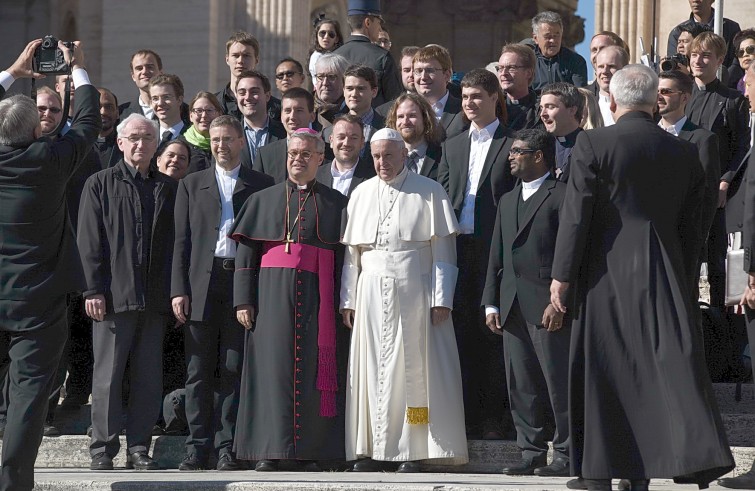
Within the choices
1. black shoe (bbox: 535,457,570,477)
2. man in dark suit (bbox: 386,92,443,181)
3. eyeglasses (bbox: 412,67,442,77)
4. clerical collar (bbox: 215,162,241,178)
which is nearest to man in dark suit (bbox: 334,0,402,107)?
eyeglasses (bbox: 412,67,442,77)

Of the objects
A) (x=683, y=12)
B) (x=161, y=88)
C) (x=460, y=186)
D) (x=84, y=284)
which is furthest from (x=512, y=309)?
(x=683, y=12)

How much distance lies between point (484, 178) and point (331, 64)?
1.80 meters

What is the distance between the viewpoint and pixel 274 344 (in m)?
9.91

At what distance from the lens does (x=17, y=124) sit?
867 cm

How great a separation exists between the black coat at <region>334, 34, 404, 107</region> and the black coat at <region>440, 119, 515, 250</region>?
191cm

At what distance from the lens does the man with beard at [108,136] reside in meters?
11.6

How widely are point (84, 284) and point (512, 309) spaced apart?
8.12 ft

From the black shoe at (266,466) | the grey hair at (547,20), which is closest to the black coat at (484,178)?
the black shoe at (266,466)

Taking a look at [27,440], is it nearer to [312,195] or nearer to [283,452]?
[283,452]

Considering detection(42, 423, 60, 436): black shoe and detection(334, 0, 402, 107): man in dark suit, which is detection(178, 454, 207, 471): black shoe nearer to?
detection(42, 423, 60, 436): black shoe

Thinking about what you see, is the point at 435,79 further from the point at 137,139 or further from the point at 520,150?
the point at 137,139

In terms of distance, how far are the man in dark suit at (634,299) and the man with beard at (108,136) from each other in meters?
4.38

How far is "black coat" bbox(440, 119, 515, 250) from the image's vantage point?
10.2 m

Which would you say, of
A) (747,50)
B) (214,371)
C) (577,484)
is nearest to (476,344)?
(214,371)
